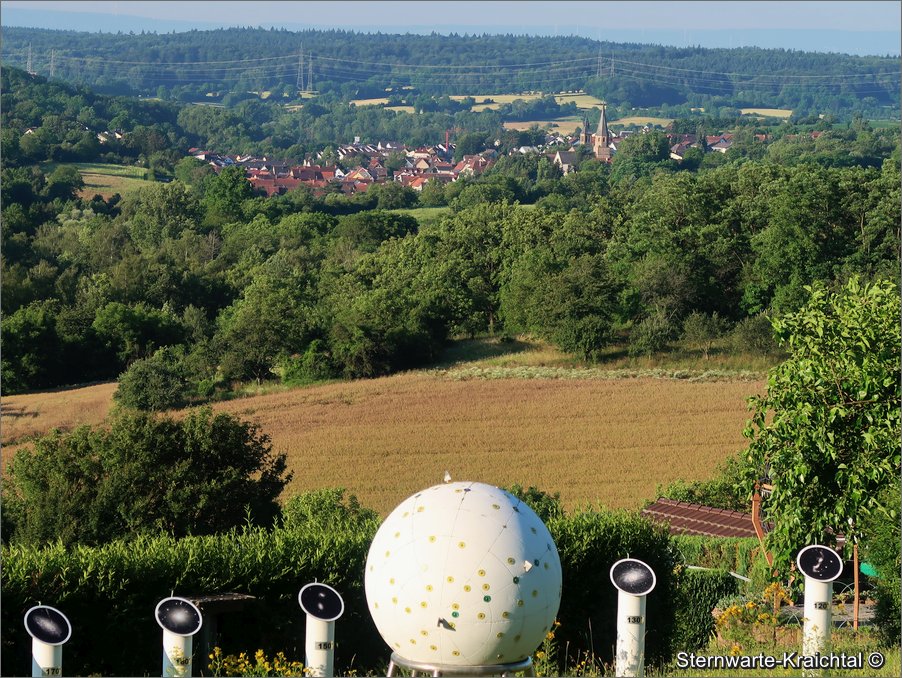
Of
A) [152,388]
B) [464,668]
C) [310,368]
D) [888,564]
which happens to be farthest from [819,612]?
[310,368]

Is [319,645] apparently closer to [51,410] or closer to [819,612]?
[819,612]

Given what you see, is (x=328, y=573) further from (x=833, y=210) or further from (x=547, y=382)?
(x=833, y=210)

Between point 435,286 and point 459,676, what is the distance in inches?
2145

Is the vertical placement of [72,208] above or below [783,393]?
below

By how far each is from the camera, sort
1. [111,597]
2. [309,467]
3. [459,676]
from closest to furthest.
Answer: [459,676], [111,597], [309,467]

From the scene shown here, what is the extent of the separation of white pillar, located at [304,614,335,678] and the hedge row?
153 inches

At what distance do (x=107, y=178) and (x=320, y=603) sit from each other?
412ft

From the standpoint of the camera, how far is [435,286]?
6269 centimetres

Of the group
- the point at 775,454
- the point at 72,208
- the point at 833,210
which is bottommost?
the point at 72,208

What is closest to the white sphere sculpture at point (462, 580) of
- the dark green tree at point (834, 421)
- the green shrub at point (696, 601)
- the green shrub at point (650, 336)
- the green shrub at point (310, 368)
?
the dark green tree at point (834, 421)

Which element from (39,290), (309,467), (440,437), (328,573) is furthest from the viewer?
(39,290)

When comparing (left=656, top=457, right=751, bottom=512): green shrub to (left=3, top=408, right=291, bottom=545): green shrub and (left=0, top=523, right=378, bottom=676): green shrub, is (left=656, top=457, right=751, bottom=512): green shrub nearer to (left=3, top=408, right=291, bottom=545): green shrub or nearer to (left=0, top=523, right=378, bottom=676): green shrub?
(left=3, top=408, right=291, bottom=545): green shrub

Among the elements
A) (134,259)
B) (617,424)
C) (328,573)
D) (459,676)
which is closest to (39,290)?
(134,259)

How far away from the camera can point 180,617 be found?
902 centimetres
